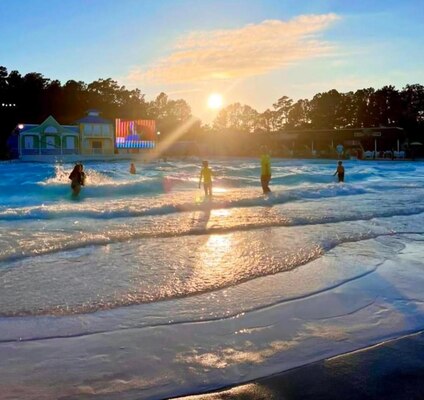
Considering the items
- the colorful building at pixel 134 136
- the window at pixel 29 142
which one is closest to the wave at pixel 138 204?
the window at pixel 29 142

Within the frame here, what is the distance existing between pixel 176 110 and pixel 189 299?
4754 inches

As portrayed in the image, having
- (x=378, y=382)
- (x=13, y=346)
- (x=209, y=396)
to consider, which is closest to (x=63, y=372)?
(x=13, y=346)

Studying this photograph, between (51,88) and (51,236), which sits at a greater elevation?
(51,88)

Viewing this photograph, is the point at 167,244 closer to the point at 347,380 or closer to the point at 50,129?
the point at 347,380

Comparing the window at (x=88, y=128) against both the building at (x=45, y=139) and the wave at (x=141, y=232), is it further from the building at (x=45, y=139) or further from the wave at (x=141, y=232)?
the wave at (x=141, y=232)

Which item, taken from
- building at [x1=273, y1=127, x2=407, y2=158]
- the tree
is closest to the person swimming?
building at [x1=273, y1=127, x2=407, y2=158]

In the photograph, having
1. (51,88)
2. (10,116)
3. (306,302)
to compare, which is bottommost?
(306,302)

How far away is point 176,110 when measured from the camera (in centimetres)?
12400

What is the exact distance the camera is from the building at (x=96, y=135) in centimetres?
5959

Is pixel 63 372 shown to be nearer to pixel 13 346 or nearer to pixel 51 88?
pixel 13 346

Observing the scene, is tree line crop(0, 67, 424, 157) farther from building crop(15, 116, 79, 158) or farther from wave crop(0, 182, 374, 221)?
wave crop(0, 182, 374, 221)

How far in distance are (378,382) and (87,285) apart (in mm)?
4129

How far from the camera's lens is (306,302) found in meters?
5.68

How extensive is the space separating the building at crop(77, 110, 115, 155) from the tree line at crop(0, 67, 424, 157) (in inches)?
363
